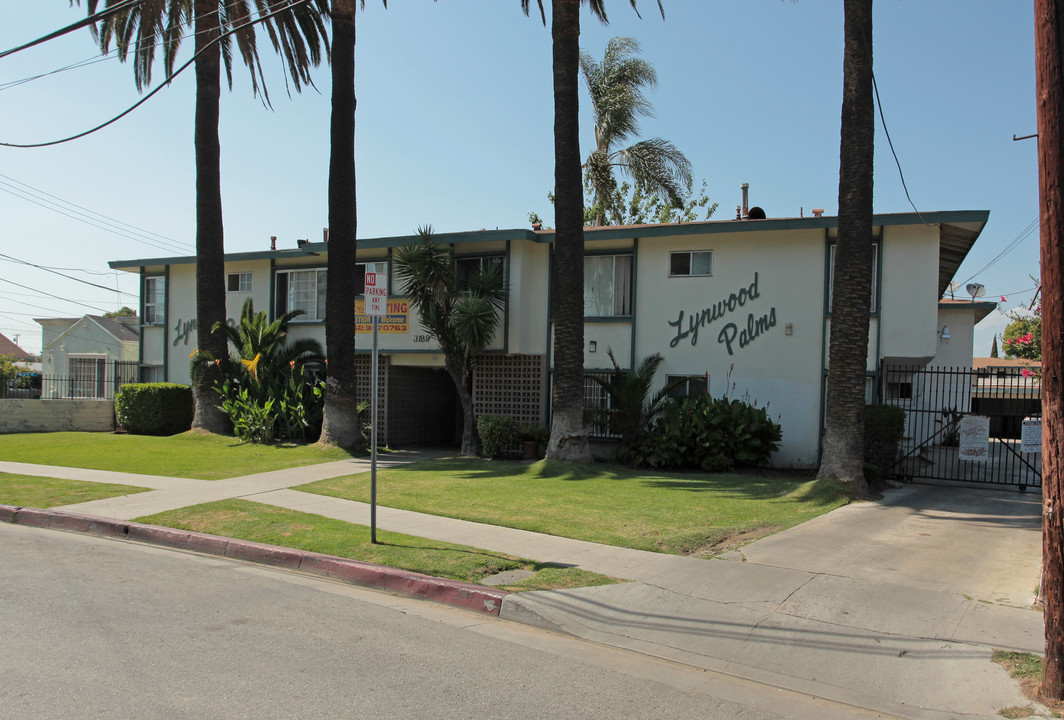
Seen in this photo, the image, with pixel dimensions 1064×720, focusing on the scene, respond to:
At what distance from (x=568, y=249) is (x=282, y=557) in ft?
29.6

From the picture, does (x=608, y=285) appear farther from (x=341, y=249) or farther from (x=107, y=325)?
(x=107, y=325)

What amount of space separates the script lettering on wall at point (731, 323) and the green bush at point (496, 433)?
434 centimetres


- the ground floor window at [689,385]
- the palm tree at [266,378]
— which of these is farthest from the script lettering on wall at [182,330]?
the ground floor window at [689,385]

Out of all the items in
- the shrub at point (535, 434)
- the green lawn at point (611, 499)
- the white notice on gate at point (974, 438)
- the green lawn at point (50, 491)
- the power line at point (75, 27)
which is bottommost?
the green lawn at point (50, 491)

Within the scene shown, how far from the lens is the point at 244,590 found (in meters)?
7.49

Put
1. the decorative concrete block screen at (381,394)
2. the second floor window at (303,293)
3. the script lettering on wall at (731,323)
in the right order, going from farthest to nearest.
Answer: the second floor window at (303,293) → the decorative concrete block screen at (381,394) → the script lettering on wall at (731,323)

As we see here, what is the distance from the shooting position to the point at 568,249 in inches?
623

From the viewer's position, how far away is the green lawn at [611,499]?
10.0 m

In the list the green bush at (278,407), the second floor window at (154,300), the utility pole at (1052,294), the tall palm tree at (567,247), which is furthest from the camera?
the second floor window at (154,300)

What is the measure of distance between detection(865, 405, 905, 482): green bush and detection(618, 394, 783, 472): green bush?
183cm

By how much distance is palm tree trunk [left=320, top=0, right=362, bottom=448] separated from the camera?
18.4 m

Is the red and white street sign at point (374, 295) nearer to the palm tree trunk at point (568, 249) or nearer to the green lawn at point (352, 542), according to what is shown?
the green lawn at point (352, 542)

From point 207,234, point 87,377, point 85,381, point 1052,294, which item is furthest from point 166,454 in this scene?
point 87,377

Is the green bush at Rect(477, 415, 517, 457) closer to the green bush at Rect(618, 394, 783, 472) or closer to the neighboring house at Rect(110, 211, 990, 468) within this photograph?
the neighboring house at Rect(110, 211, 990, 468)
